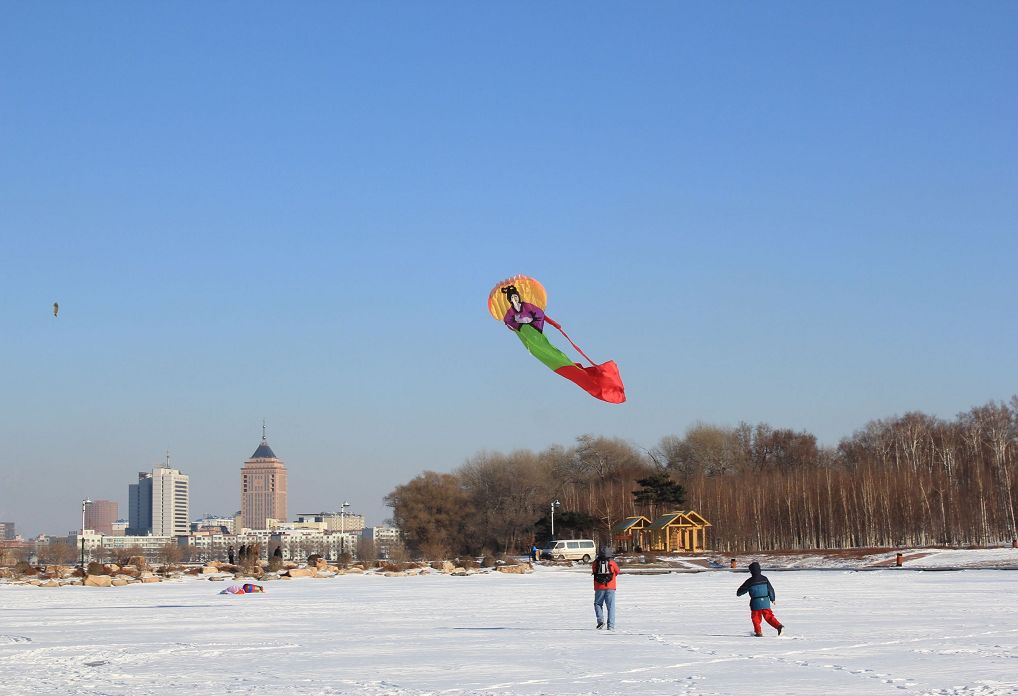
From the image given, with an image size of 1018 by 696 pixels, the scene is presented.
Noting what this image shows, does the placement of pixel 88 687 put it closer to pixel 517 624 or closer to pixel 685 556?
pixel 517 624

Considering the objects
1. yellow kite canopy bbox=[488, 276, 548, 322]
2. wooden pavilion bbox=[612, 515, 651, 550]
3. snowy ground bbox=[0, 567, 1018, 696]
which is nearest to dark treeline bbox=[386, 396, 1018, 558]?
wooden pavilion bbox=[612, 515, 651, 550]

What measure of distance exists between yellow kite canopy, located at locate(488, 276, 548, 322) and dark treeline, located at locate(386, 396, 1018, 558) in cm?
4931

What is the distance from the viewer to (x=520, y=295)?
23.2 m

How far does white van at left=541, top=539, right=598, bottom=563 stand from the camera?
61875 mm

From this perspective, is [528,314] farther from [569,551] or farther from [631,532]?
[631,532]

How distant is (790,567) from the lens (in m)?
49.2

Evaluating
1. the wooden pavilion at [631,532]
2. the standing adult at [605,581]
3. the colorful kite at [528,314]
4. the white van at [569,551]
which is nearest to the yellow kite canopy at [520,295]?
the colorful kite at [528,314]

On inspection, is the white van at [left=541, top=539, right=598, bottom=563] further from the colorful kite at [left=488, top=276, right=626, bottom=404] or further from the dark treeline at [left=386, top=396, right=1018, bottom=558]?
the colorful kite at [left=488, top=276, right=626, bottom=404]

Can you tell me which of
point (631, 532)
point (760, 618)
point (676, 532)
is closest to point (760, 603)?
point (760, 618)

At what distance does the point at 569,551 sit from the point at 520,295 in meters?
41.4

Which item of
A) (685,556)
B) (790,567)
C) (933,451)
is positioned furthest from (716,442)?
(790,567)

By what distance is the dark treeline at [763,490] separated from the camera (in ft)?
226

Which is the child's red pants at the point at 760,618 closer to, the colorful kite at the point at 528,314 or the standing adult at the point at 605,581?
the standing adult at the point at 605,581

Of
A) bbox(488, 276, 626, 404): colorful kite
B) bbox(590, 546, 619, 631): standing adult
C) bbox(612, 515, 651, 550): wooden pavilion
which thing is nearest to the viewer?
bbox(590, 546, 619, 631): standing adult
